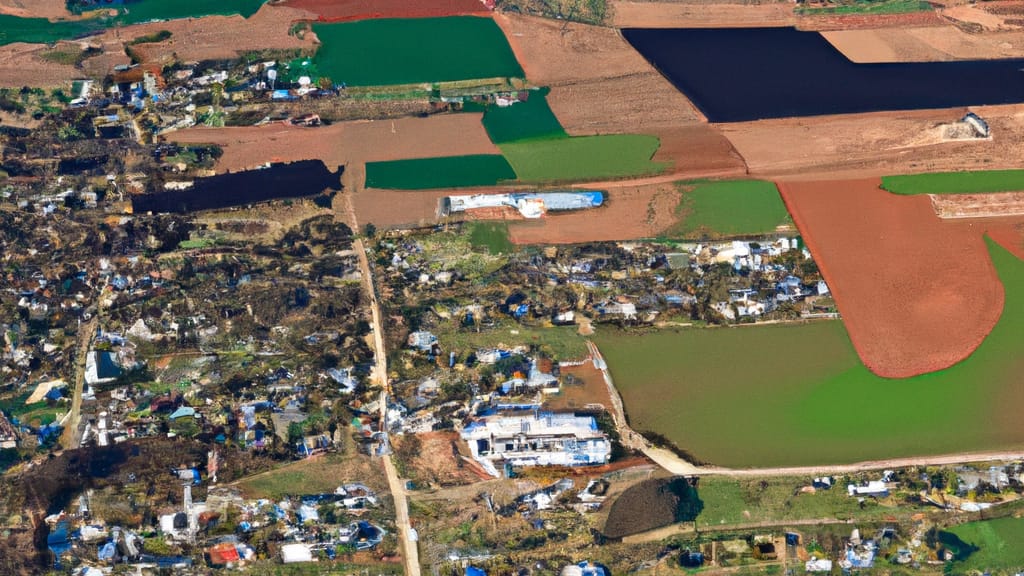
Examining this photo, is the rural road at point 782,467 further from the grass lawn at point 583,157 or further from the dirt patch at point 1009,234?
the grass lawn at point 583,157

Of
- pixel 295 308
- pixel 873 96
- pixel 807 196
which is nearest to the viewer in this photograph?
pixel 295 308

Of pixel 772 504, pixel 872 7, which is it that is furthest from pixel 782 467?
pixel 872 7

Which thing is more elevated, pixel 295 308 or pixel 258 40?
pixel 258 40

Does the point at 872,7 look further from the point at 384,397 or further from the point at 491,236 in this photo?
the point at 384,397

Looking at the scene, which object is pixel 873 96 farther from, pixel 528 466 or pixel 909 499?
pixel 528 466

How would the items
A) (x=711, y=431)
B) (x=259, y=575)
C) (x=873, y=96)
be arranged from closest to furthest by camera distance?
(x=259, y=575) → (x=711, y=431) → (x=873, y=96)

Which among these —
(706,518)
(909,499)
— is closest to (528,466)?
(706,518)

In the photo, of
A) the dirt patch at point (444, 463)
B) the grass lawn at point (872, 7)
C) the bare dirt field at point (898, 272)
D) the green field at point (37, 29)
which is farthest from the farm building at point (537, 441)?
the green field at point (37, 29)

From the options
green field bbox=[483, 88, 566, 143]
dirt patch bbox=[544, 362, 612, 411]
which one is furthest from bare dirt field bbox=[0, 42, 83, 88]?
dirt patch bbox=[544, 362, 612, 411]
